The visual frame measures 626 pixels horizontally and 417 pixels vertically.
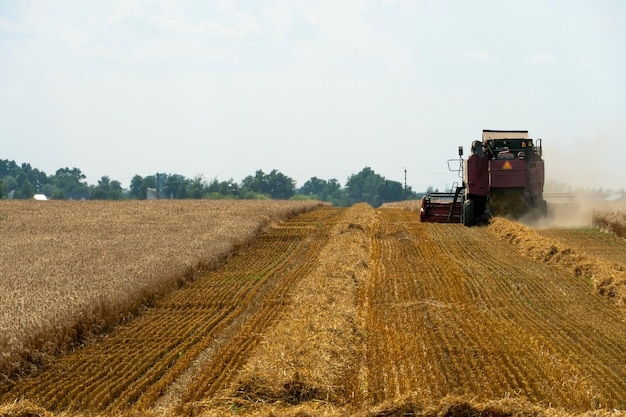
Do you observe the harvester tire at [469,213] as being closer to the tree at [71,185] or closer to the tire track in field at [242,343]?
the tire track in field at [242,343]

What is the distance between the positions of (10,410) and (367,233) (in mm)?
19216

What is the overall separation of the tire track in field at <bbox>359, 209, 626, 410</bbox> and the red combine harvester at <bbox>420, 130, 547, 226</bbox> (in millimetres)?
7231

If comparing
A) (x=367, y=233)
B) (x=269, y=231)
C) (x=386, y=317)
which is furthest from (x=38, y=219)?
(x=386, y=317)

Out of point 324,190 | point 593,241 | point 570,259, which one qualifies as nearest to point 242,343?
point 570,259

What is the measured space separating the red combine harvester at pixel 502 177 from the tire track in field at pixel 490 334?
723 centimetres

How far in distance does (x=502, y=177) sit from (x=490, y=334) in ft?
51.7

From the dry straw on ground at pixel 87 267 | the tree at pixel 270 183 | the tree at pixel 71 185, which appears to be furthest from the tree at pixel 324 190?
the dry straw on ground at pixel 87 267

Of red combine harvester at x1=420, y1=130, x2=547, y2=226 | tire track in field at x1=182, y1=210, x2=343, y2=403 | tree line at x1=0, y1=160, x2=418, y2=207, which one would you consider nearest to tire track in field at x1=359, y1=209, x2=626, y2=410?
tire track in field at x1=182, y1=210, x2=343, y2=403

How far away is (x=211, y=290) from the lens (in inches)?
635

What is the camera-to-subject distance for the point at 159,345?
11156mm

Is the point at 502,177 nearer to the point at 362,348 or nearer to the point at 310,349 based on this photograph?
the point at 362,348

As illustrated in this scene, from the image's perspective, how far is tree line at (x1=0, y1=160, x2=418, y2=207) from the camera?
5167 inches

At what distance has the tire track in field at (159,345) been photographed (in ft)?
29.1

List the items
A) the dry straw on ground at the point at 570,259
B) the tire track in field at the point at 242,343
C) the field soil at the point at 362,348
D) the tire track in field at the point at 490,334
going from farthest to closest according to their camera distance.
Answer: the dry straw on ground at the point at 570,259
the tire track in field at the point at 242,343
the tire track in field at the point at 490,334
the field soil at the point at 362,348
